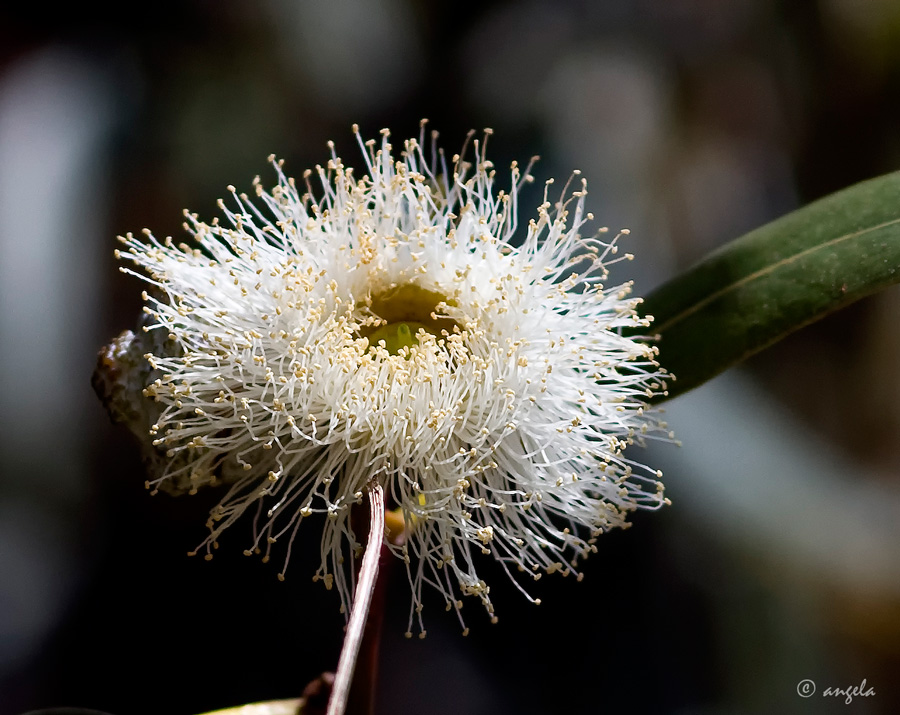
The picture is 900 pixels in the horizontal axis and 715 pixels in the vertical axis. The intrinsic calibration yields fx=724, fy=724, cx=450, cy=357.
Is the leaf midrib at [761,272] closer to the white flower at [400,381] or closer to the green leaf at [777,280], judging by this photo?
the green leaf at [777,280]

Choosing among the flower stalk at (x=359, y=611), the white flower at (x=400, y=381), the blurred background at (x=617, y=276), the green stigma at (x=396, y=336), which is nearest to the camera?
the flower stalk at (x=359, y=611)

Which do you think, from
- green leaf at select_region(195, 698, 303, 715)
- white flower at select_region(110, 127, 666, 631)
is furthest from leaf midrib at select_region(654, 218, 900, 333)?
green leaf at select_region(195, 698, 303, 715)

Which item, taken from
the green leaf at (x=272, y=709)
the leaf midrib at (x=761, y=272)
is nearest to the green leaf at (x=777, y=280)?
the leaf midrib at (x=761, y=272)

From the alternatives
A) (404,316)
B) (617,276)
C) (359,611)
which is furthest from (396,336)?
(617,276)

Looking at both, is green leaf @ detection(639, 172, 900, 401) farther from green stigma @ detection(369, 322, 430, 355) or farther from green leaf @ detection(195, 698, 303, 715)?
green leaf @ detection(195, 698, 303, 715)

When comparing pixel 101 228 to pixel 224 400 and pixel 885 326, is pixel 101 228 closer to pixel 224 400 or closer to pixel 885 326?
pixel 224 400

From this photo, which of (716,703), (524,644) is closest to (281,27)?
(524,644)
